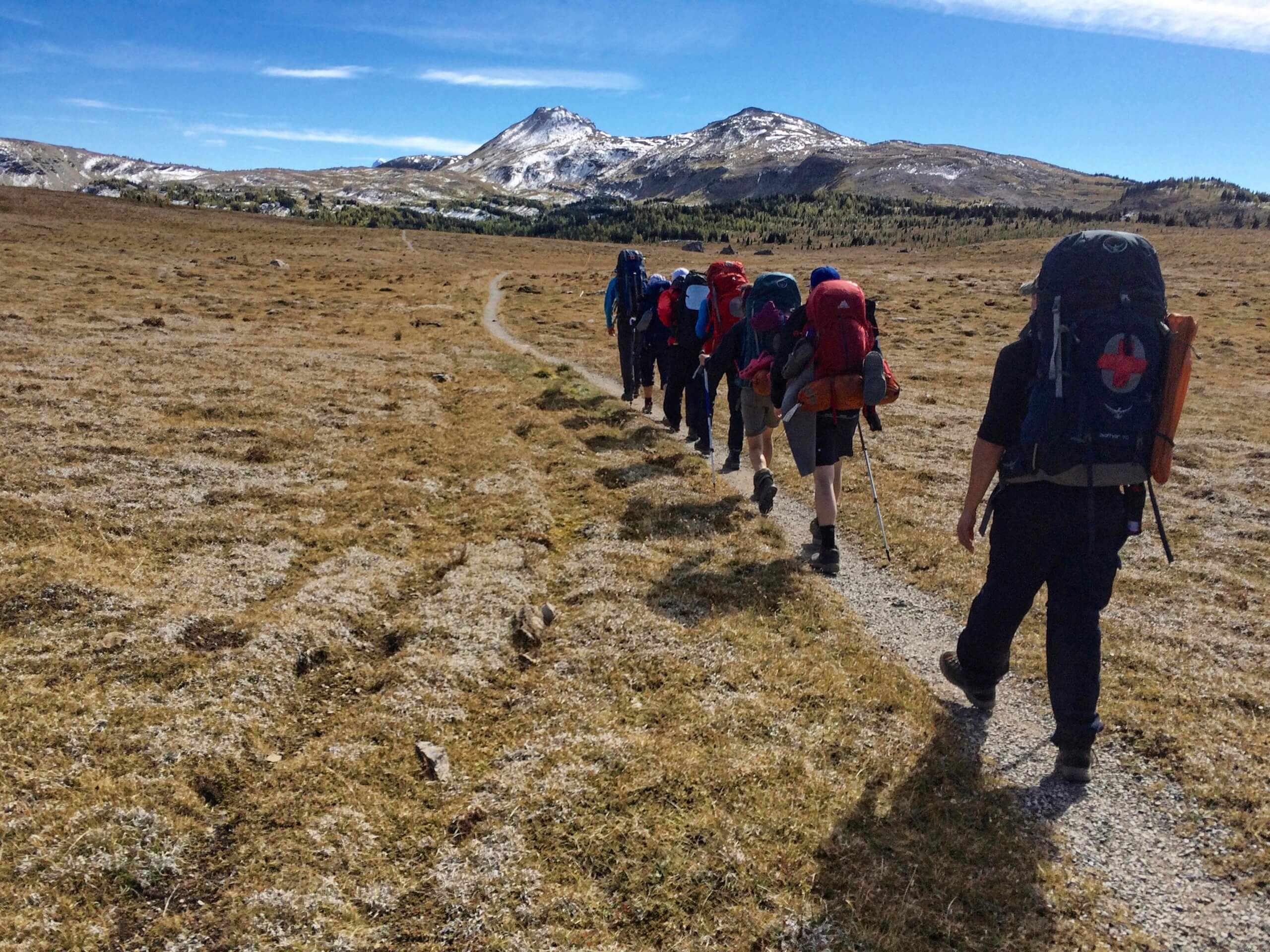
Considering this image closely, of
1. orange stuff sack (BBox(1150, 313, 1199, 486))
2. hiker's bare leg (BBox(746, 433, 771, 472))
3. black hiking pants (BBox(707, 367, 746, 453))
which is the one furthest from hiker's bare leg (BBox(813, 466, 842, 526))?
orange stuff sack (BBox(1150, 313, 1199, 486))

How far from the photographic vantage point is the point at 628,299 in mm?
20609

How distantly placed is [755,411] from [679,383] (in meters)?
4.72

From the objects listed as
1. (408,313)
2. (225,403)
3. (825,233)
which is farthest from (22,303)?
(825,233)

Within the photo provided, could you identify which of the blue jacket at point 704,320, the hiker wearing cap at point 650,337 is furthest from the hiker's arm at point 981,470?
the hiker wearing cap at point 650,337

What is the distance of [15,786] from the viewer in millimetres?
5668

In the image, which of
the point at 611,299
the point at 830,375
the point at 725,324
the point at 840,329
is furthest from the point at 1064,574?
the point at 611,299

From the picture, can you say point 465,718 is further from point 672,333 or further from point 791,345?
point 672,333

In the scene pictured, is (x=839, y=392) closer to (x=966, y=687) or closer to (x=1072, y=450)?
(x=966, y=687)

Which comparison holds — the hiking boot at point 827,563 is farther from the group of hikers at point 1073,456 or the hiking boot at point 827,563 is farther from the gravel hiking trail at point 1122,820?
the group of hikers at point 1073,456

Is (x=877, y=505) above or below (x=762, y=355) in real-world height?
below

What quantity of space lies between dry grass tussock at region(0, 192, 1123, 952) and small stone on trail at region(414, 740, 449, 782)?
3.4 inches

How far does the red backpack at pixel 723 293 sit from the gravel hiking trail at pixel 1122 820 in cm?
804

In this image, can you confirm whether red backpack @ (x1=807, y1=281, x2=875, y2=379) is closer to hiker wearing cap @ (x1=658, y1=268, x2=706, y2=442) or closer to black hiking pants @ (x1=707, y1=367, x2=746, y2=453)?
black hiking pants @ (x1=707, y1=367, x2=746, y2=453)

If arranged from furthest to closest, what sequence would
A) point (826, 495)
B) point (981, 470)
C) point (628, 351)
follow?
point (628, 351)
point (826, 495)
point (981, 470)
